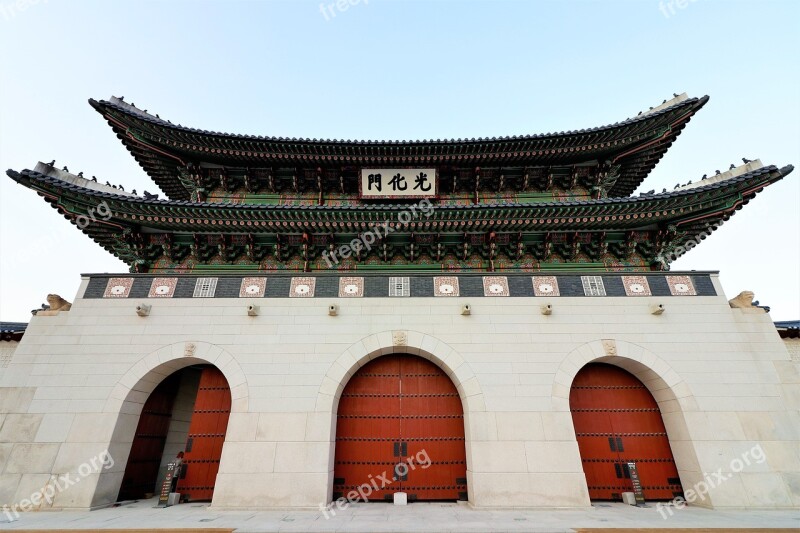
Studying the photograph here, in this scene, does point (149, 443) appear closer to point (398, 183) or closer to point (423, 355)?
point (423, 355)

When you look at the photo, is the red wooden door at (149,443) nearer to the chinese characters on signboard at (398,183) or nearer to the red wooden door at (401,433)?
the red wooden door at (401,433)

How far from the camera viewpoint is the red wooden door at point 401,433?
329 inches

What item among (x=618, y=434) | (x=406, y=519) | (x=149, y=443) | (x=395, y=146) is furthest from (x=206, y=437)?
(x=618, y=434)

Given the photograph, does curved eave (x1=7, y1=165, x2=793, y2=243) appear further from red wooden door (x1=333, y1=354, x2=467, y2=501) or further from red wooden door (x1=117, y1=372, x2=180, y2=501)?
red wooden door (x1=117, y1=372, x2=180, y2=501)

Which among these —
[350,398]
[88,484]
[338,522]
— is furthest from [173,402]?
[338,522]

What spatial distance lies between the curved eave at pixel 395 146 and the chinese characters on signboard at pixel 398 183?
318 mm

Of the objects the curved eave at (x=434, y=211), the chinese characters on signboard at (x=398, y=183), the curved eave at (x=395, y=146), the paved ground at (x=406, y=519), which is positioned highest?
the curved eave at (x=395, y=146)

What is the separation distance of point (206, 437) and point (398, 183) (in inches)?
377

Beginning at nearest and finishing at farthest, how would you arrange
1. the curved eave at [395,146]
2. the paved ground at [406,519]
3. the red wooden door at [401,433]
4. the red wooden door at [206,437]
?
the paved ground at [406,519] → the red wooden door at [401,433] → the red wooden door at [206,437] → the curved eave at [395,146]

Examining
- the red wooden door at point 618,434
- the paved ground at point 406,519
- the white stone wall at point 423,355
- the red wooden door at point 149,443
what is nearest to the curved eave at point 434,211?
the white stone wall at point 423,355

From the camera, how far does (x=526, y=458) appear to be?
25.4 ft

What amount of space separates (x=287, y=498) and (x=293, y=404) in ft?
6.43

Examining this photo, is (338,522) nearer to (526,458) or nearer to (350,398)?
(350,398)

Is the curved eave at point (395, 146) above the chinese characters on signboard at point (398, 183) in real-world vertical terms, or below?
above
